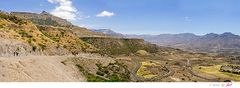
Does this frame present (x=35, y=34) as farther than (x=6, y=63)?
Yes

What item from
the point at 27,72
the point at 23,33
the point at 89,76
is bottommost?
the point at 89,76

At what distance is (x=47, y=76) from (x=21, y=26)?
184ft

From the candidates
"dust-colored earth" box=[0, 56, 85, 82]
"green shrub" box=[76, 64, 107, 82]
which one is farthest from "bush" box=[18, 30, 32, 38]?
"dust-colored earth" box=[0, 56, 85, 82]

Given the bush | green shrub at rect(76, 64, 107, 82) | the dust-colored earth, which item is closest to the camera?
the dust-colored earth

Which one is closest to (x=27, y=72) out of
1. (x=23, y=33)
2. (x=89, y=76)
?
(x=89, y=76)

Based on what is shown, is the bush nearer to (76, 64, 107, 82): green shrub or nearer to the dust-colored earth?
(76, 64, 107, 82): green shrub

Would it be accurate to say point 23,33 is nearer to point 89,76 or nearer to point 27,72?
point 89,76

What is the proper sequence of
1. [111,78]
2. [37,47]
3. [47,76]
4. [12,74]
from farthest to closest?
1. [37,47]
2. [111,78]
3. [47,76]
4. [12,74]
